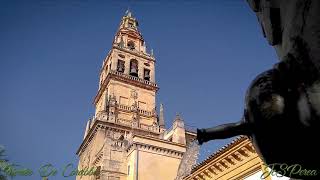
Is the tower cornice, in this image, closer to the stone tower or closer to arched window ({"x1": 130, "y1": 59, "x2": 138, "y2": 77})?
the stone tower

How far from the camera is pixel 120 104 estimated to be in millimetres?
40781

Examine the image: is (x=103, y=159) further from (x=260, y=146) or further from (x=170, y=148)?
(x=260, y=146)

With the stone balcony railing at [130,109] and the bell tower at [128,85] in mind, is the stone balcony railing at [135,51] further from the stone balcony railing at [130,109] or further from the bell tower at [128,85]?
the stone balcony railing at [130,109]

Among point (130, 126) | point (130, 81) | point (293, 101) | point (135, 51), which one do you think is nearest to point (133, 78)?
point (130, 81)

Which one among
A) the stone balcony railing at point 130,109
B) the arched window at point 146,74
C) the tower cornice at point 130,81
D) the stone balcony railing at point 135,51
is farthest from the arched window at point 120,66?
the stone balcony railing at point 130,109

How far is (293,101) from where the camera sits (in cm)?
125

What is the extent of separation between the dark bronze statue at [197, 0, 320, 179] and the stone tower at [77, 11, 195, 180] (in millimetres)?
Answer: 24749

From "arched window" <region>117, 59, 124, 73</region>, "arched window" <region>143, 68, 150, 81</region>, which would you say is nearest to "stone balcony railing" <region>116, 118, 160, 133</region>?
"arched window" <region>143, 68, 150, 81</region>

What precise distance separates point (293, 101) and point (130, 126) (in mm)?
36372

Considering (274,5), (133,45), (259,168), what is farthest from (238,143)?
(133,45)

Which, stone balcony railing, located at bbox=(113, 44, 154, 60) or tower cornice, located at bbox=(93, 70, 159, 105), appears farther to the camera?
stone balcony railing, located at bbox=(113, 44, 154, 60)

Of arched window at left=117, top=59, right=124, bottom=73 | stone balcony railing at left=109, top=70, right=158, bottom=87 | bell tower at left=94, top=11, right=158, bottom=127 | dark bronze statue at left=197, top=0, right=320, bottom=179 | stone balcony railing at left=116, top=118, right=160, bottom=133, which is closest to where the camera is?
dark bronze statue at left=197, top=0, right=320, bottom=179

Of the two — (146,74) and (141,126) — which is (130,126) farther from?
(146,74)

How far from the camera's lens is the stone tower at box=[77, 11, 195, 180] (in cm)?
2653
